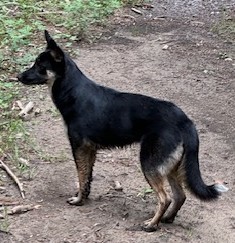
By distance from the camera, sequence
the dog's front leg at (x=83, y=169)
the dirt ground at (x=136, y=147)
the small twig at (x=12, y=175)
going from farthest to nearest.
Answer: the small twig at (x=12, y=175) < the dog's front leg at (x=83, y=169) < the dirt ground at (x=136, y=147)

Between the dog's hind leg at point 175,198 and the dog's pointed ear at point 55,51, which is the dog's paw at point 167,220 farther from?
the dog's pointed ear at point 55,51

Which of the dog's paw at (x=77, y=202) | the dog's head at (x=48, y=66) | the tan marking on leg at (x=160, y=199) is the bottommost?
the dog's paw at (x=77, y=202)

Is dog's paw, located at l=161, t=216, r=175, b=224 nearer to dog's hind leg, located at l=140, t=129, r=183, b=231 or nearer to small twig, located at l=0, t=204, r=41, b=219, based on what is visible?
dog's hind leg, located at l=140, t=129, r=183, b=231

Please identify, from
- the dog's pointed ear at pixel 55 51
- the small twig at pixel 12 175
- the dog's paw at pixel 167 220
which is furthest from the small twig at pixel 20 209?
the dog's pointed ear at pixel 55 51

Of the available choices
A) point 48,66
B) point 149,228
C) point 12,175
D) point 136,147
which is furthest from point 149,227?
point 136,147

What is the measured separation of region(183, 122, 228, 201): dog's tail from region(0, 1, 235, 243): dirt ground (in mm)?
361

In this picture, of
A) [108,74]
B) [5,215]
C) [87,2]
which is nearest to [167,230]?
[5,215]

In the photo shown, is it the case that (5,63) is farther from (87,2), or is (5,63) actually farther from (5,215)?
(5,215)

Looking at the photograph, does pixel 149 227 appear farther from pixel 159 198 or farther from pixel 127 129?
pixel 127 129

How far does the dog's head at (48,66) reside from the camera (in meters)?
5.80

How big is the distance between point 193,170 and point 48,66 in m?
1.54

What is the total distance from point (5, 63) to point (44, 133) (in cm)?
198

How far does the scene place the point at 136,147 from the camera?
720cm

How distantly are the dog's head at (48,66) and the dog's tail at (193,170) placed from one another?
1.24 metres
